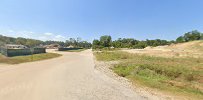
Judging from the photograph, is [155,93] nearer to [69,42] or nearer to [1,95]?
[1,95]

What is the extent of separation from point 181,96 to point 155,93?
4.74 feet

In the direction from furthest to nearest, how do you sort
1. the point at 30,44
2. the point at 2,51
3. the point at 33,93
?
the point at 30,44 → the point at 2,51 → the point at 33,93

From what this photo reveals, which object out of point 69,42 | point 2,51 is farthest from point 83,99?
point 69,42

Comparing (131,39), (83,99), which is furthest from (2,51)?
(131,39)

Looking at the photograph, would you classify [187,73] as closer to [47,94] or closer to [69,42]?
[47,94]

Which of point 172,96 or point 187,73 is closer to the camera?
point 172,96

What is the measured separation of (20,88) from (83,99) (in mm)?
4220

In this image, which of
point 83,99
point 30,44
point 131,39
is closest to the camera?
point 83,99

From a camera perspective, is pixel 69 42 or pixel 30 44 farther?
pixel 69 42

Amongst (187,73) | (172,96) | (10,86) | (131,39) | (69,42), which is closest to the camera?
(172,96)

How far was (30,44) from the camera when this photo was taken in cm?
13112

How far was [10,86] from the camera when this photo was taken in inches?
431

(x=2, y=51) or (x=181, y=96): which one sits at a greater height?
(x=2, y=51)

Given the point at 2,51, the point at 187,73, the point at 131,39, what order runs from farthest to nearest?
the point at 131,39 → the point at 2,51 → the point at 187,73
